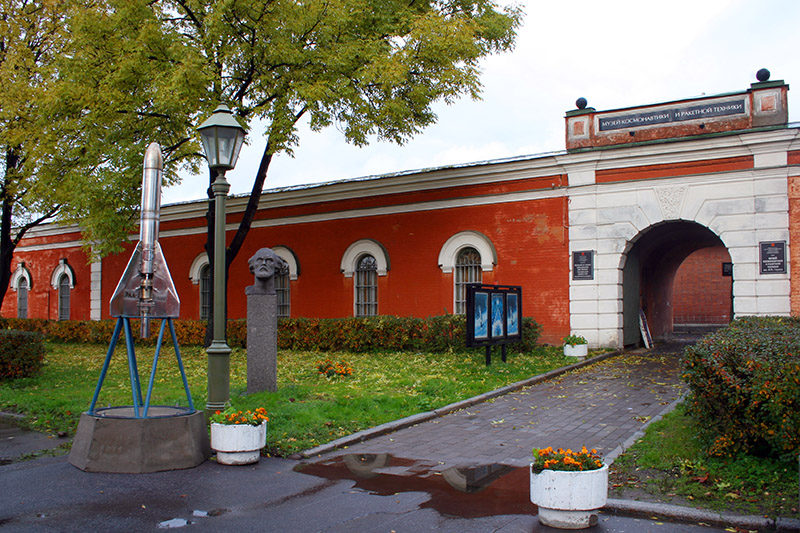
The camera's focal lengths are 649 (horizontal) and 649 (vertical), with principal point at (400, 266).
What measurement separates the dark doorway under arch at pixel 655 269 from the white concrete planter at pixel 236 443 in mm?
12508

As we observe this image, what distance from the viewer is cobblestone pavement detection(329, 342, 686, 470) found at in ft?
24.8

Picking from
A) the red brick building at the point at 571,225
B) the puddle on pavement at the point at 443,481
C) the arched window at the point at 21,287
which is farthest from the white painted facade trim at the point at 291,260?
the arched window at the point at 21,287

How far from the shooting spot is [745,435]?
237 inches

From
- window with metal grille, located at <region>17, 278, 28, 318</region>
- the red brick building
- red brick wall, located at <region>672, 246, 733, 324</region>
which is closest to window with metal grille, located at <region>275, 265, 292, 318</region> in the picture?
the red brick building

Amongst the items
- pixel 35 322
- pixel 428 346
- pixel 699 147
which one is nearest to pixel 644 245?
pixel 699 147

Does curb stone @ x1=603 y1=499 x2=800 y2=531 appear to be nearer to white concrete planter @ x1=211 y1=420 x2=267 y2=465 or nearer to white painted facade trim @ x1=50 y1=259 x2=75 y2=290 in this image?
white concrete planter @ x1=211 y1=420 x2=267 y2=465

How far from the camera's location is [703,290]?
30.3m

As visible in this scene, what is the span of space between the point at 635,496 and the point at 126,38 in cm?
1546

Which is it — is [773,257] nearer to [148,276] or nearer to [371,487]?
[371,487]

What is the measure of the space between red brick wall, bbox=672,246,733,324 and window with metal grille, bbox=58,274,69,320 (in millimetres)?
27976

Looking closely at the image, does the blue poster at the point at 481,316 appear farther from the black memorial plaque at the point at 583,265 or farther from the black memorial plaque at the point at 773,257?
the black memorial plaque at the point at 773,257

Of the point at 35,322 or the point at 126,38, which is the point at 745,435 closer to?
the point at 126,38

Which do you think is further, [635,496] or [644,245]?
[644,245]

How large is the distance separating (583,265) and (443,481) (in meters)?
11.8
